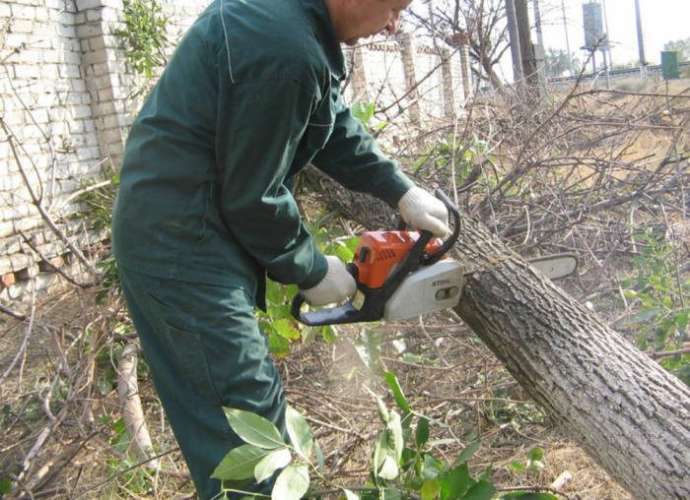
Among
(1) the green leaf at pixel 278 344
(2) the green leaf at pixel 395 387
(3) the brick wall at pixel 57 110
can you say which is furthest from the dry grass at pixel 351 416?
(3) the brick wall at pixel 57 110

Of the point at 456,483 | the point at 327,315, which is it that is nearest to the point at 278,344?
the point at 327,315

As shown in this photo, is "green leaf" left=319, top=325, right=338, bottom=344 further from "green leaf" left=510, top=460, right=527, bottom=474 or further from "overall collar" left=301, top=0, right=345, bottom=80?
"overall collar" left=301, top=0, right=345, bottom=80

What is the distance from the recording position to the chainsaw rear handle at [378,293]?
212 centimetres

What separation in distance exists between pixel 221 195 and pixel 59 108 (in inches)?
186

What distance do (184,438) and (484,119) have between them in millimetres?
3346

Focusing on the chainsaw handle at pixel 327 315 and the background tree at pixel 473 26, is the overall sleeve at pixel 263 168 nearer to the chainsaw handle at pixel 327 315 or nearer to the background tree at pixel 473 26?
the chainsaw handle at pixel 327 315

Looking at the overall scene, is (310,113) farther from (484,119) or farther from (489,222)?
(484,119)

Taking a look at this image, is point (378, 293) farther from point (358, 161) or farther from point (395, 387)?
point (358, 161)

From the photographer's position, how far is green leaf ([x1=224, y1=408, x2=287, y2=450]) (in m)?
1.57

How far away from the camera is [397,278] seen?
211 cm

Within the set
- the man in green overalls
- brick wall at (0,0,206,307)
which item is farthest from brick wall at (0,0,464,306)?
the man in green overalls

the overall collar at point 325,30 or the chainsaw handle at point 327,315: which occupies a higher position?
the overall collar at point 325,30

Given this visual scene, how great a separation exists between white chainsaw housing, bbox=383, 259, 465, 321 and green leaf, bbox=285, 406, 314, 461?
555mm

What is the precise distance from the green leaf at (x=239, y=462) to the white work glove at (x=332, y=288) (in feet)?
1.93
